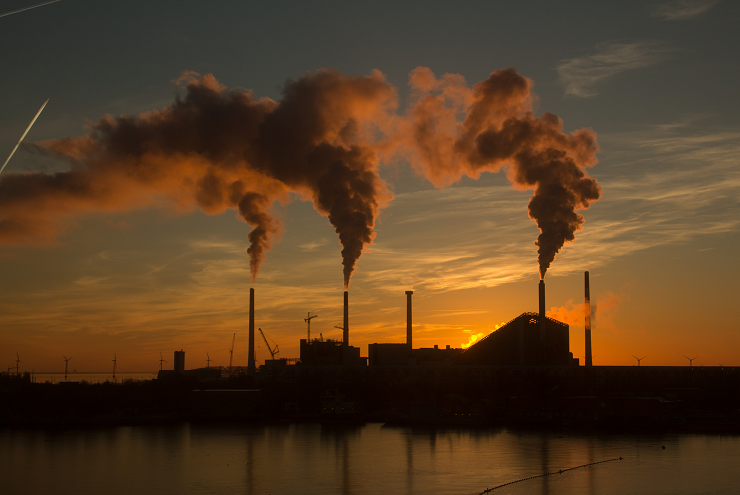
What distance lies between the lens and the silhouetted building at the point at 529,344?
10638cm

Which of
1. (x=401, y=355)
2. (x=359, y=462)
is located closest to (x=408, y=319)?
(x=401, y=355)

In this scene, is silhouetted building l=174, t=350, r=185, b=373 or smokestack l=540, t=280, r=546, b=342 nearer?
smokestack l=540, t=280, r=546, b=342

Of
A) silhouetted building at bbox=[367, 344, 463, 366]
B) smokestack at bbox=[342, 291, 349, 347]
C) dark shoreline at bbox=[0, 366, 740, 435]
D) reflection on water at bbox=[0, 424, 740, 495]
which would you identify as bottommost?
reflection on water at bbox=[0, 424, 740, 495]

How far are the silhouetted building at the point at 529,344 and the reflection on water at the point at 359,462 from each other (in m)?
28.9

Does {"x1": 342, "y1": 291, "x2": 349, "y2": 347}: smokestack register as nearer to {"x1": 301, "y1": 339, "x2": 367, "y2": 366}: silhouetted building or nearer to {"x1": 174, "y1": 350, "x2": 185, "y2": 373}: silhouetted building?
{"x1": 301, "y1": 339, "x2": 367, "y2": 366}: silhouetted building

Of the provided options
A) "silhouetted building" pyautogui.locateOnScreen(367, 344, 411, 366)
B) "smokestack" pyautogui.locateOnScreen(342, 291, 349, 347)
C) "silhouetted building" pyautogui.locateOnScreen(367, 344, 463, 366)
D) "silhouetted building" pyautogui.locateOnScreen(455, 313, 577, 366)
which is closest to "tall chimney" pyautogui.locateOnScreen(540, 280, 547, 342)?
"silhouetted building" pyautogui.locateOnScreen(455, 313, 577, 366)

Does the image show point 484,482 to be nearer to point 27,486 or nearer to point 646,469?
point 646,469

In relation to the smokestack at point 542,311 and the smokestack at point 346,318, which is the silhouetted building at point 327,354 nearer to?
the smokestack at point 346,318

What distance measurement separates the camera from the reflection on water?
47906 mm

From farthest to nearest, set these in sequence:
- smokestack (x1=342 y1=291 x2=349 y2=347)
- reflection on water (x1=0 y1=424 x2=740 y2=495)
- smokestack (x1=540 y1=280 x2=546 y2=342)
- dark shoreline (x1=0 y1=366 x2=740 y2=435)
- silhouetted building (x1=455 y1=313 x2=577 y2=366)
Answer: silhouetted building (x1=455 y1=313 x2=577 y2=366), smokestack (x1=342 y1=291 x2=349 y2=347), smokestack (x1=540 y1=280 x2=546 y2=342), dark shoreline (x1=0 y1=366 x2=740 y2=435), reflection on water (x1=0 y1=424 x2=740 y2=495)

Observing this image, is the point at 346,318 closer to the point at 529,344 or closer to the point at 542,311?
the point at 529,344

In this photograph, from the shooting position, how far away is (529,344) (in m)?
108

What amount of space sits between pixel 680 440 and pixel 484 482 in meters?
32.4

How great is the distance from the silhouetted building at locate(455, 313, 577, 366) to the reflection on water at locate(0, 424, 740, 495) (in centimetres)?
2888
